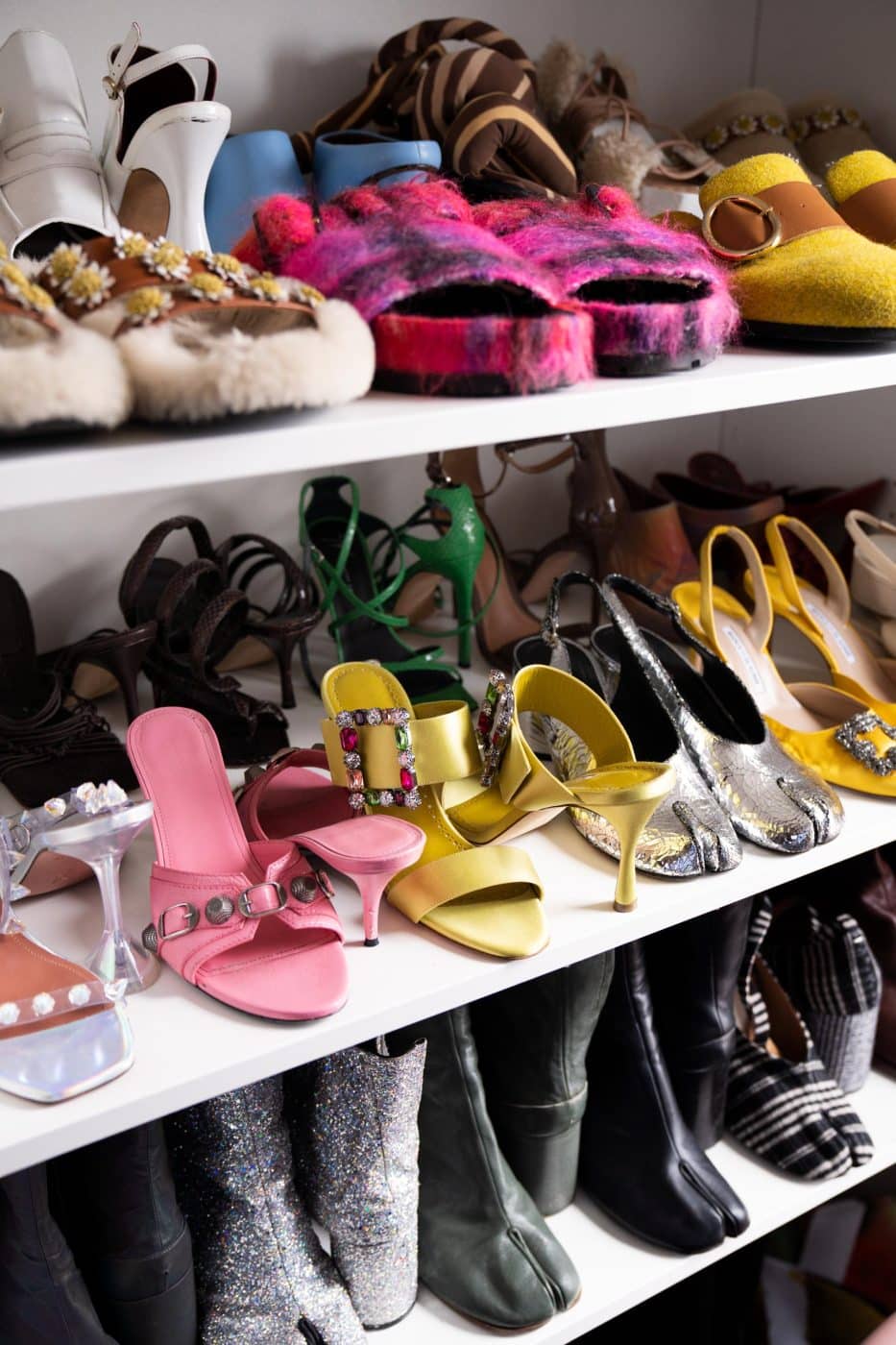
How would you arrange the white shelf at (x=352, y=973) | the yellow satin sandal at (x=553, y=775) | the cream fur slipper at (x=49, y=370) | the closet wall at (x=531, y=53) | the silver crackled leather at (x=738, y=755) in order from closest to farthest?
the cream fur slipper at (x=49, y=370) < the white shelf at (x=352, y=973) < the yellow satin sandal at (x=553, y=775) < the silver crackled leather at (x=738, y=755) < the closet wall at (x=531, y=53)

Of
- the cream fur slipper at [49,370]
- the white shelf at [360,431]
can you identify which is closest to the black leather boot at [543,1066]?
the white shelf at [360,431]

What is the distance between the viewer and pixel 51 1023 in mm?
623

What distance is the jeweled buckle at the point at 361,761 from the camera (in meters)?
0.72

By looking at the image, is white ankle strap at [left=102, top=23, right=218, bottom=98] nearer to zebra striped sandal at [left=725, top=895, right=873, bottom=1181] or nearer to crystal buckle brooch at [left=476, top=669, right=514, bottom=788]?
crystal buckle brooch at [left=476, top=669, right=514, bottom=788]

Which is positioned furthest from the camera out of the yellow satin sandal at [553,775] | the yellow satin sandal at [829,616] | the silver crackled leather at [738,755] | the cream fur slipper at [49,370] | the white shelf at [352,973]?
the yellow satin sandal at [829,616]

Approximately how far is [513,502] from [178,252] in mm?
742

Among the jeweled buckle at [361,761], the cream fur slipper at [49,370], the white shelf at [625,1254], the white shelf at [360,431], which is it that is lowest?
the white shelf at [625,1254]

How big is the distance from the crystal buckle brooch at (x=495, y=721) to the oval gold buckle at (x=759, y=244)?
14.0 inches

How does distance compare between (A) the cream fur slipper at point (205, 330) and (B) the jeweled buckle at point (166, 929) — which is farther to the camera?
(B) the jeweled buckle at point (166, 929)

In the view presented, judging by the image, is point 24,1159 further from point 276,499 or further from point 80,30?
point 80,30

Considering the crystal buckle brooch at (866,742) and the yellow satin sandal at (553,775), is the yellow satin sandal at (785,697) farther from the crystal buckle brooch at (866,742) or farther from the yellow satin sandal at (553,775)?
the yellow satin sandal at (553,775)

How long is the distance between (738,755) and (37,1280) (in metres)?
0.62

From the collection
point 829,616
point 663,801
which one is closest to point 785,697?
point 829,616

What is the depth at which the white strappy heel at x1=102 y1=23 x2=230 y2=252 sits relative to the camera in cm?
66
